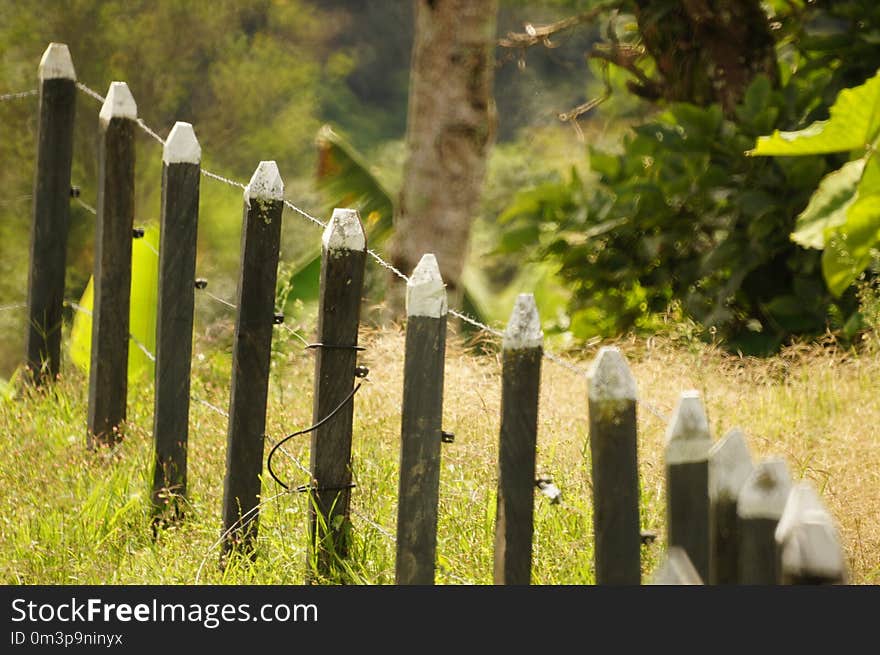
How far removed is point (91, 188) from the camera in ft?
41.4

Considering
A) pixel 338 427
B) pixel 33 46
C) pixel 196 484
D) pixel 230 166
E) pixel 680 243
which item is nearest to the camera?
pixel 338 427

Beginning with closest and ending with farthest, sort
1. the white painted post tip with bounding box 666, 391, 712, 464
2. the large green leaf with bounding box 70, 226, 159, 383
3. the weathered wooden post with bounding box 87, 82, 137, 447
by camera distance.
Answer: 1. the white painted post tip with bounding box 666, 391, 712, 464
2. the weathered wooden post with bounding box 87, 82, 137, 447
3. the large green leaf with bounding box 70, 226, 159, 383

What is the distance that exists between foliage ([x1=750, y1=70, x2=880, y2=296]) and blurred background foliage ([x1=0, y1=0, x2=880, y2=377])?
1.46 feet

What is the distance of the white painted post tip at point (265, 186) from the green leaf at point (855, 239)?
2.89 metres

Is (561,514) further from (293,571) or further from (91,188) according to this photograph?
(91,188)

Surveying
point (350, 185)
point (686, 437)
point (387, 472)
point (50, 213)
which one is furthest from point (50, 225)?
point (350, 185)

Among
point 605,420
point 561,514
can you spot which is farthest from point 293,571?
point 605,420

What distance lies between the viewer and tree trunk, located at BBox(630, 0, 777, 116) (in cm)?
701

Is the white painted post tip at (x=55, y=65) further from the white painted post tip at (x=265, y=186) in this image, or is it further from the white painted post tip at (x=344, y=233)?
the white painted post tip at (x=344, y=233)

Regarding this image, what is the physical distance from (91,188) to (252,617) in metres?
10.6

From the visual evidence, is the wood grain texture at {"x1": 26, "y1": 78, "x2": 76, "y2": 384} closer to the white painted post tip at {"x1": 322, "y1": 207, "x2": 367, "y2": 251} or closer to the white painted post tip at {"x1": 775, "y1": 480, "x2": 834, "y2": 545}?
the white painted post tip at {"x1": 322, "y1": 207, "x2": 367, "y2": 251}

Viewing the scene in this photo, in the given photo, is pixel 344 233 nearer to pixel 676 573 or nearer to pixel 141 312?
pixel 676 573

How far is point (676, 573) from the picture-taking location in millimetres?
2363

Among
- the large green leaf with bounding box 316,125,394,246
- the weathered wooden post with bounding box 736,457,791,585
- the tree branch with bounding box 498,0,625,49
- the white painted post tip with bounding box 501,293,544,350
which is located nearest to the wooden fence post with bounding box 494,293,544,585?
the white painted post tip with bounding box 501,293,544,350
